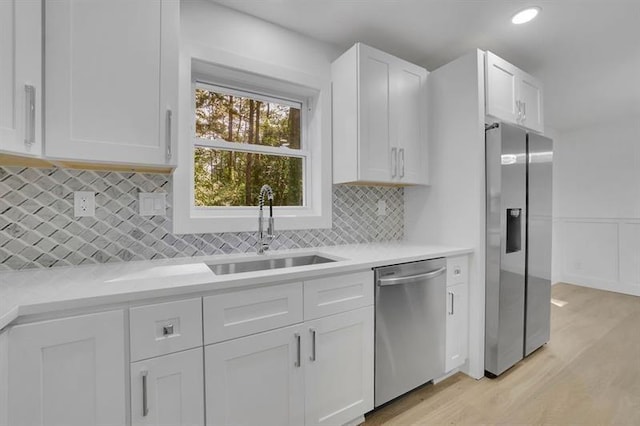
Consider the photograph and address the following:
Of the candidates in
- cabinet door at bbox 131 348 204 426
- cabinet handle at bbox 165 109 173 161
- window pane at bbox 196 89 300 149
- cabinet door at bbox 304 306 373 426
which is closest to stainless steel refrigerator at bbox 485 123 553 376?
cabinet door at bbox 304 306 373 426

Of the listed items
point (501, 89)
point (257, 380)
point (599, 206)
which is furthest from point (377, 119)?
point (599, 206)

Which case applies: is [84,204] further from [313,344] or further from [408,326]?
[408,326]

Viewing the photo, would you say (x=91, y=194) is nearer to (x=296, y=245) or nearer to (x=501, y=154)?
(x=296, y=245)

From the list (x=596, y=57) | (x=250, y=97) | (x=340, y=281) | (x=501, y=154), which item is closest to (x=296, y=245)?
(x=340, y=281)

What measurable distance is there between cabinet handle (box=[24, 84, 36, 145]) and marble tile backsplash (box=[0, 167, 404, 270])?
41 centimetres

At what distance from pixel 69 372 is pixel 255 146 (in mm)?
1564

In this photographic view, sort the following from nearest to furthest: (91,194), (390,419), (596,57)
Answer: (91,194) < (390,419) < (596,57)

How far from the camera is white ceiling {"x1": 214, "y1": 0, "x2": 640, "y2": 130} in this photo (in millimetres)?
1910

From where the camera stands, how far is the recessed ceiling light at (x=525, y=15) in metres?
1.94

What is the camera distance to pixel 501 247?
2.10 metres

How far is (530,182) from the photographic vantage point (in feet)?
7.52

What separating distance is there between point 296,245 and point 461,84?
1.70 m

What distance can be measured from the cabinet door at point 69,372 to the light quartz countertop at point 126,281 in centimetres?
7

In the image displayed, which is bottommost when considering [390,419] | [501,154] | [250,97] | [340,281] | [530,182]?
[390,419]
